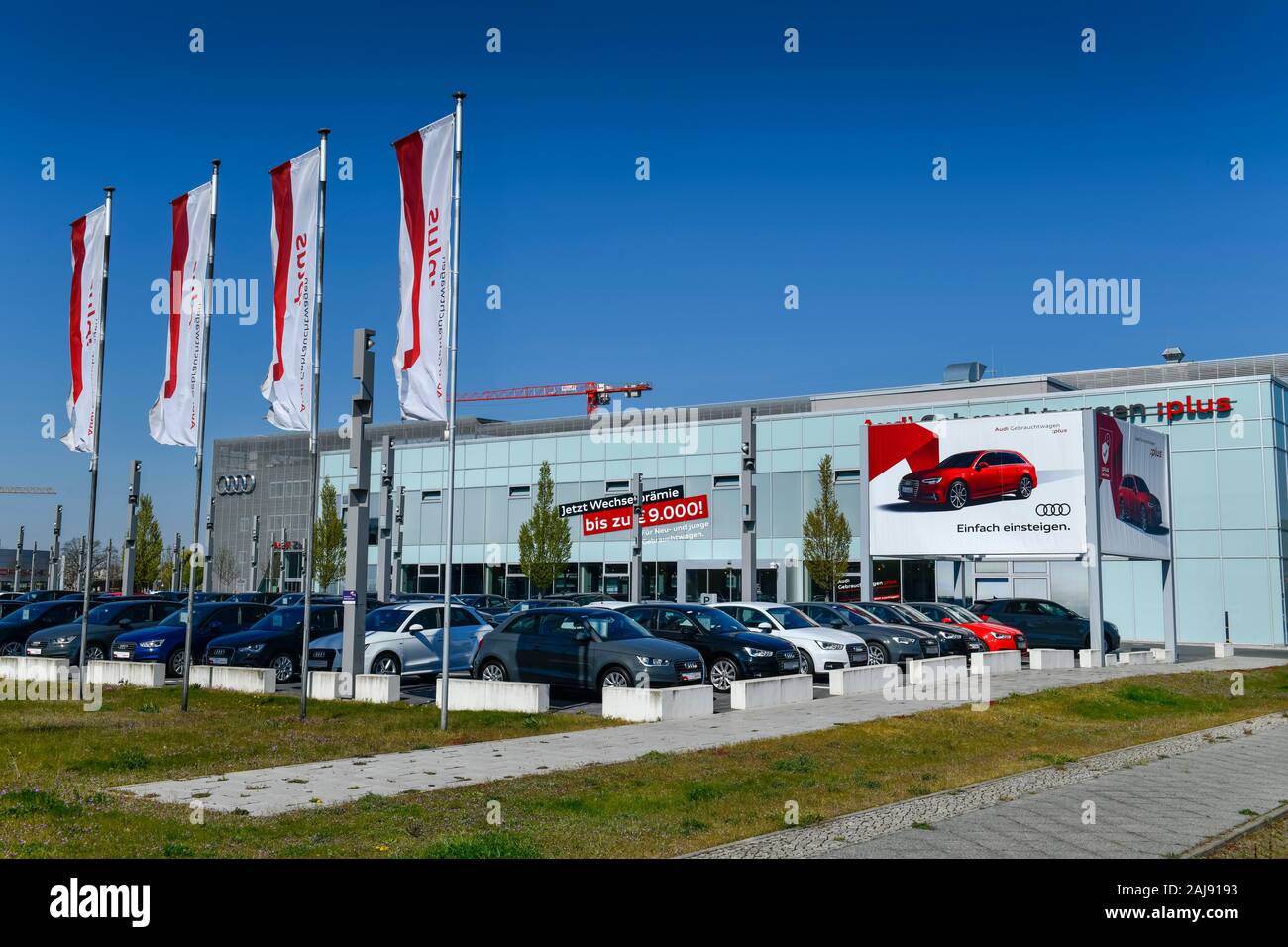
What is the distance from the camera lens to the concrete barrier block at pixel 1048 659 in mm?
26594

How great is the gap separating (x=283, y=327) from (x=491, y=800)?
10570 mm

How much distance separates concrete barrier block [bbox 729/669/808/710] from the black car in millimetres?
1062

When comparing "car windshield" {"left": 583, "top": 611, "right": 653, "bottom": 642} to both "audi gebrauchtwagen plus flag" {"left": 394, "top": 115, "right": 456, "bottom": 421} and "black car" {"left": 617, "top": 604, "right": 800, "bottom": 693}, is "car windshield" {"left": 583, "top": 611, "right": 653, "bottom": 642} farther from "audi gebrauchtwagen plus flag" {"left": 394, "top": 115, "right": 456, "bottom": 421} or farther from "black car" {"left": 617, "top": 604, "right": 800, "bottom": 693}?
"audi gebrauchtwagen plus flag" {"left": 394, "top": 115, "right": 456, "bottom": 421}

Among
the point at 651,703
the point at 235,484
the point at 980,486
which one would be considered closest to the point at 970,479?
the point at 980,486

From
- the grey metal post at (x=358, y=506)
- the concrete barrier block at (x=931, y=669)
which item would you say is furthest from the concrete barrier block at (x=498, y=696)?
the concrete barrier block at (x=931, y=669)

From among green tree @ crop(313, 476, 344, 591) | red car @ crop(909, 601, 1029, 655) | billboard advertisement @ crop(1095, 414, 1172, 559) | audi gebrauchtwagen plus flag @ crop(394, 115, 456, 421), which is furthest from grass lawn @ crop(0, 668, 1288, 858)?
green tree @ crop(313, 476, 344, 591)

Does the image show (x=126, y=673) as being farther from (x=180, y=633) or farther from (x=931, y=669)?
(x=931, y=669)

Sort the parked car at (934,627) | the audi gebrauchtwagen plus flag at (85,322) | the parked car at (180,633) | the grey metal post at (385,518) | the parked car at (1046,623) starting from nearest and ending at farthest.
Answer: the audi gebrauchtwagen plus flag at (85,322) → the parked car at (180,633) → the parked car at (934,627) → the parked car at (1046,623) → the grey metal post at (385,518)

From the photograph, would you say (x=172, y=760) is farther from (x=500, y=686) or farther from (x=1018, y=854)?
(x=1018, y=854)

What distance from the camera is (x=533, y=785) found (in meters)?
10.7

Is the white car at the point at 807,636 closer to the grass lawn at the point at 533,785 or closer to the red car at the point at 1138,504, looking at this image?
the grass lawn at the point at 533,785

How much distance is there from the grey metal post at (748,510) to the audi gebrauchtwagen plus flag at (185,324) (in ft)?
49.2

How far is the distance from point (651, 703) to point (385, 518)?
30164 millimetres
